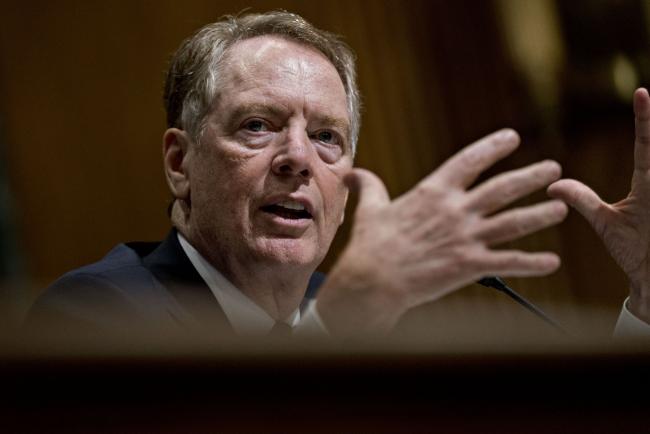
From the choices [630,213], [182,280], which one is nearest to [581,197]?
[630,213]

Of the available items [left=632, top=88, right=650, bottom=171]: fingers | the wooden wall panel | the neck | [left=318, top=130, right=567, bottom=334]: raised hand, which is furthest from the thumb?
the wooden wall panel

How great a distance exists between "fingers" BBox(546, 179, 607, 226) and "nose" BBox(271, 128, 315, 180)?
0.40 metres

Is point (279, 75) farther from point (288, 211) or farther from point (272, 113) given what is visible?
point (288, 211)

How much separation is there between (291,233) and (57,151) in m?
1.43

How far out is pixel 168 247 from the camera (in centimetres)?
151

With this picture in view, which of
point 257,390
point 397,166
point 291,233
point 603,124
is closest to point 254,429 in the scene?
point 257,390

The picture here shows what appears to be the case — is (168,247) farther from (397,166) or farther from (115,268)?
(397,166)

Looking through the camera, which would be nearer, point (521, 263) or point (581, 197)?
point (521, 263)

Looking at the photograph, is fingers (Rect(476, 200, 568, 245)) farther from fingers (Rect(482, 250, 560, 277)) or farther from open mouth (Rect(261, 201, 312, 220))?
open mouth (Rect(261, 201, 312, 220))

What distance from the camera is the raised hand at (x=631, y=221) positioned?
1.40 m

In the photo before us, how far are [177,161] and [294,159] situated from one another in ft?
0.97

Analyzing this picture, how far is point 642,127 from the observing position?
4.52 ft

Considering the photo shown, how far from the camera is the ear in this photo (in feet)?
5.27

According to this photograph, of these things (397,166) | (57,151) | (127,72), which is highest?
(127,72)
